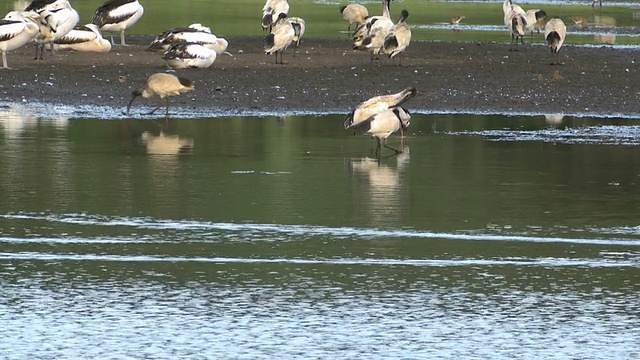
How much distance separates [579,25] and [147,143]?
2744 cm

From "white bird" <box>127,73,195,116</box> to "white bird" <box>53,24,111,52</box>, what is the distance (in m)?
8.04

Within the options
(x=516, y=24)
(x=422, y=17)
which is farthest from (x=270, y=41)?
(x=422, y=17)

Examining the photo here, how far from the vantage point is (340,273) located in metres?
8.91

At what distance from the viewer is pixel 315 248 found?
380 inches

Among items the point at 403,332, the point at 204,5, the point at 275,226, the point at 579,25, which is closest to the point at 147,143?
the point at 275,226

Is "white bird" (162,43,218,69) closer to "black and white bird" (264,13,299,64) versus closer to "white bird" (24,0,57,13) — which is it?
"black and white bird" (264,13,299,64)

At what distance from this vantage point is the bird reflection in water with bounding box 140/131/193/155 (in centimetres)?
1469

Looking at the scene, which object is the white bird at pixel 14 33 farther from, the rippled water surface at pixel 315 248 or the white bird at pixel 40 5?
the rippled water surface at pixel 315 248

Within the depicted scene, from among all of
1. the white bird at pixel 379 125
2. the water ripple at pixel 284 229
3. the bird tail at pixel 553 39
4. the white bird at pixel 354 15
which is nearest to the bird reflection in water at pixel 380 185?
the white bird at pixel 379 125

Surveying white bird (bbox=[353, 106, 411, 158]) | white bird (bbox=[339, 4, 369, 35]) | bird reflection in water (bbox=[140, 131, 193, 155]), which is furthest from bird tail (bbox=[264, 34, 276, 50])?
white bird (bbox=[339, 4, 369, 35])

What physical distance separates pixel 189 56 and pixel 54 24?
9.55 feet

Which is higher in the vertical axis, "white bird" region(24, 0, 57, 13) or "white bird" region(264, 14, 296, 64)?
"white bird" region(24, 0, 57, 13)

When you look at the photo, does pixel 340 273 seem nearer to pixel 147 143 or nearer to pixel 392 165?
pixel 392 165

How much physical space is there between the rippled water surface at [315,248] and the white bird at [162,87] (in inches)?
96.9
